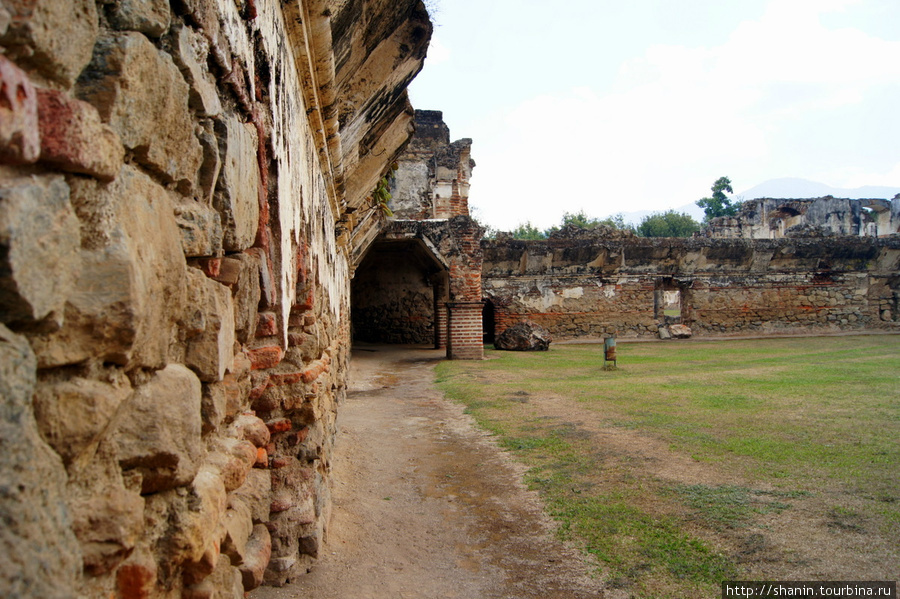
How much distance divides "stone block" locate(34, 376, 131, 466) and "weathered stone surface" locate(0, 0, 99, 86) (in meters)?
0.40

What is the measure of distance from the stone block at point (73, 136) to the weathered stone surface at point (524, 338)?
52.1 feet

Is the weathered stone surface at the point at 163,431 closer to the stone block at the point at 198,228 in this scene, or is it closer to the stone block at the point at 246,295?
the stone block at the point at 198,228

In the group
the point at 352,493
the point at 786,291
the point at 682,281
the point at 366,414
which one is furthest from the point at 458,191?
the point at 352,493

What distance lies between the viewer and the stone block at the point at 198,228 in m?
1.33

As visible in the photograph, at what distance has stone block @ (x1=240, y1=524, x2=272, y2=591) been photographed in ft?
6.82

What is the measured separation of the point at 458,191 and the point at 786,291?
410 inches

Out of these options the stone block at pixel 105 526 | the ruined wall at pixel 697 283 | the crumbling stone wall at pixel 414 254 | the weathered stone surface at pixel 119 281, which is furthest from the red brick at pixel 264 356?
the ruined wall at pixel 697 283

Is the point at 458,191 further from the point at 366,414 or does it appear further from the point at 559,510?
the point at 559,510

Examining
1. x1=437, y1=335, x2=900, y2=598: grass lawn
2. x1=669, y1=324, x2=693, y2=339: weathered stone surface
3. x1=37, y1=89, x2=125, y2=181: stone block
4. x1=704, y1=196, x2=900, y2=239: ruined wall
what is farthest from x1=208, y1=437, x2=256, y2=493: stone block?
x1=704, y1=196, x2=900, y2=239: ruined wall

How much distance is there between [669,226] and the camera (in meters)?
47.2

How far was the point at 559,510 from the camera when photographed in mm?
4180

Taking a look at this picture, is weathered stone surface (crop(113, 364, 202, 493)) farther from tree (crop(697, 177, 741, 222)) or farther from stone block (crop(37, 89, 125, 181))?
tree (crop(697, 177, 741, 222))

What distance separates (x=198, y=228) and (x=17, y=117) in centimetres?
64

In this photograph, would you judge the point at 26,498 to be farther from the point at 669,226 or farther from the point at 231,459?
the point at 669,226
